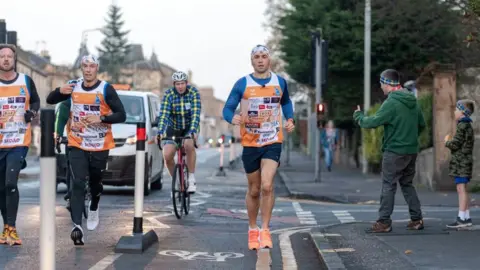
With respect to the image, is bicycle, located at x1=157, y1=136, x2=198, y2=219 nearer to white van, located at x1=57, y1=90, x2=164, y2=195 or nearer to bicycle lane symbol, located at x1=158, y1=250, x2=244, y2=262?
bicycle lane symbol, located at x1=158, y1=250, x2=244, y2=262

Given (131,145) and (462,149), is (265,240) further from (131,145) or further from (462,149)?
(131,145)

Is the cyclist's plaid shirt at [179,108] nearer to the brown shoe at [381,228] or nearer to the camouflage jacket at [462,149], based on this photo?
the brown shoe at [381,228]

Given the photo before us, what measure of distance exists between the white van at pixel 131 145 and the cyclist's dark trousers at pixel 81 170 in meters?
6.11

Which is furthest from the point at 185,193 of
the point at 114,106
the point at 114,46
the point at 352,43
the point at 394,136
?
the point at 114,46

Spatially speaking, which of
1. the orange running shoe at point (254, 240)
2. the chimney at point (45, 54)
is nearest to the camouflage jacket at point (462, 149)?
the orange running shoe at point (254, 240)

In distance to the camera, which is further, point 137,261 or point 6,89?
point 6,89

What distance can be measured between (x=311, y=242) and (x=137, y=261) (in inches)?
96.2

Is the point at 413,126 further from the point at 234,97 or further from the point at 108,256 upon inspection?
the point at 108,256

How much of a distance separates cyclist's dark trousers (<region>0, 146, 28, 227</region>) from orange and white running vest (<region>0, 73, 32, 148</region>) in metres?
0.08

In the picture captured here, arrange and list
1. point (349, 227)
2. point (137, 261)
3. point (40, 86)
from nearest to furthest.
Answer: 1. point (137, 261)
2. point (349, 227)
3. point (40, 86)

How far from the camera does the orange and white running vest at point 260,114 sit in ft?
28.0

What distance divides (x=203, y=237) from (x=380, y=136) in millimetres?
14274

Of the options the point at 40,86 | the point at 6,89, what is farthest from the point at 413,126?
the point at 40,86

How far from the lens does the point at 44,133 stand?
17.4 ft
